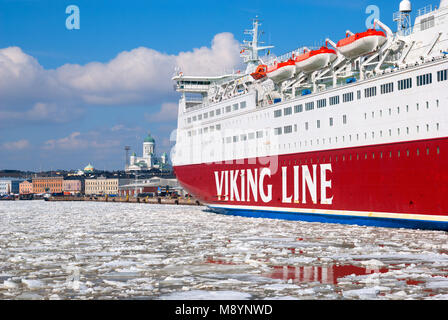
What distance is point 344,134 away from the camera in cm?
3209

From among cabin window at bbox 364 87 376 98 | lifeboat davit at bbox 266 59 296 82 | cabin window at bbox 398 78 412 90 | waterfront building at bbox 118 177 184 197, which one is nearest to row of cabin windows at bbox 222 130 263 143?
lifeboat davit at bbox 266 59 296 82

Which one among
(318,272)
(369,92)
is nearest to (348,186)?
(369,92)

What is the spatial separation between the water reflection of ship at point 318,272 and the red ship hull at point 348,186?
35.5ft

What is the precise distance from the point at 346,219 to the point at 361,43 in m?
10.2

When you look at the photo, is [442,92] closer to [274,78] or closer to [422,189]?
[422,189]

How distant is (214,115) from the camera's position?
163 ft

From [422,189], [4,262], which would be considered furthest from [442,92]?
[4,262]

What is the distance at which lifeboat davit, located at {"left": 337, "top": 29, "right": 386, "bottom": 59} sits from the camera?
3184cm

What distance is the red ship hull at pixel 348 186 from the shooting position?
84.5ft

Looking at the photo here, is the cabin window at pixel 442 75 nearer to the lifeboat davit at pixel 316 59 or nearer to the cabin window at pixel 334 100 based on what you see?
the cabin window at pixel 334 100

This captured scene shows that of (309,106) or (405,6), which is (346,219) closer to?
(309,106)

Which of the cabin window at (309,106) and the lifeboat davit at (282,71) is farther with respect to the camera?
the lifeboat davit at (282,71)

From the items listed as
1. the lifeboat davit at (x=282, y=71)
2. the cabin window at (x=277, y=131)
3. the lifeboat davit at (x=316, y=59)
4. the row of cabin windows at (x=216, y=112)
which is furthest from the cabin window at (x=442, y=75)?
the row of cabin windows at (x=216, y=112)
